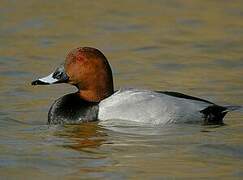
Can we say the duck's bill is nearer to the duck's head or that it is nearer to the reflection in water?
the duck's head

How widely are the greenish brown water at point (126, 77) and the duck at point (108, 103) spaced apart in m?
0.11

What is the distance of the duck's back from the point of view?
8664mm

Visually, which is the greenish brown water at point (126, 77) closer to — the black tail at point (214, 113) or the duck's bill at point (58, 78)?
the black tail at point (214, 113)

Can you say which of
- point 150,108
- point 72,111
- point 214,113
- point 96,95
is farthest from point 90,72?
point 214,113

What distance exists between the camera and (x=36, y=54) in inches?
485

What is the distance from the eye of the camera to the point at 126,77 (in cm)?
1116

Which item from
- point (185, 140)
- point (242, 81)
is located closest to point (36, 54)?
point (242, 81)

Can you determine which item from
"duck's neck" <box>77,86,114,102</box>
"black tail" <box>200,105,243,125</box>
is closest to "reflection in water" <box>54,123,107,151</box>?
"duck's neck" <box>77,86,114,102</box>

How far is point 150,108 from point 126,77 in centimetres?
248

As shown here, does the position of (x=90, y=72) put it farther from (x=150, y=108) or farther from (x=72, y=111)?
(x=150, y=108)

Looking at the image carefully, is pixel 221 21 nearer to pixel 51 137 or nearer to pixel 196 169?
pixel 51 137

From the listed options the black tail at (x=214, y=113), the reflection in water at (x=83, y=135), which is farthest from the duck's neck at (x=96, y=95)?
the black tail at (x=214, y=113)

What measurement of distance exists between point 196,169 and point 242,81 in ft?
12.5

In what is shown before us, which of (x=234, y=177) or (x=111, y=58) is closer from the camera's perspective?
(x=234, y=177)
